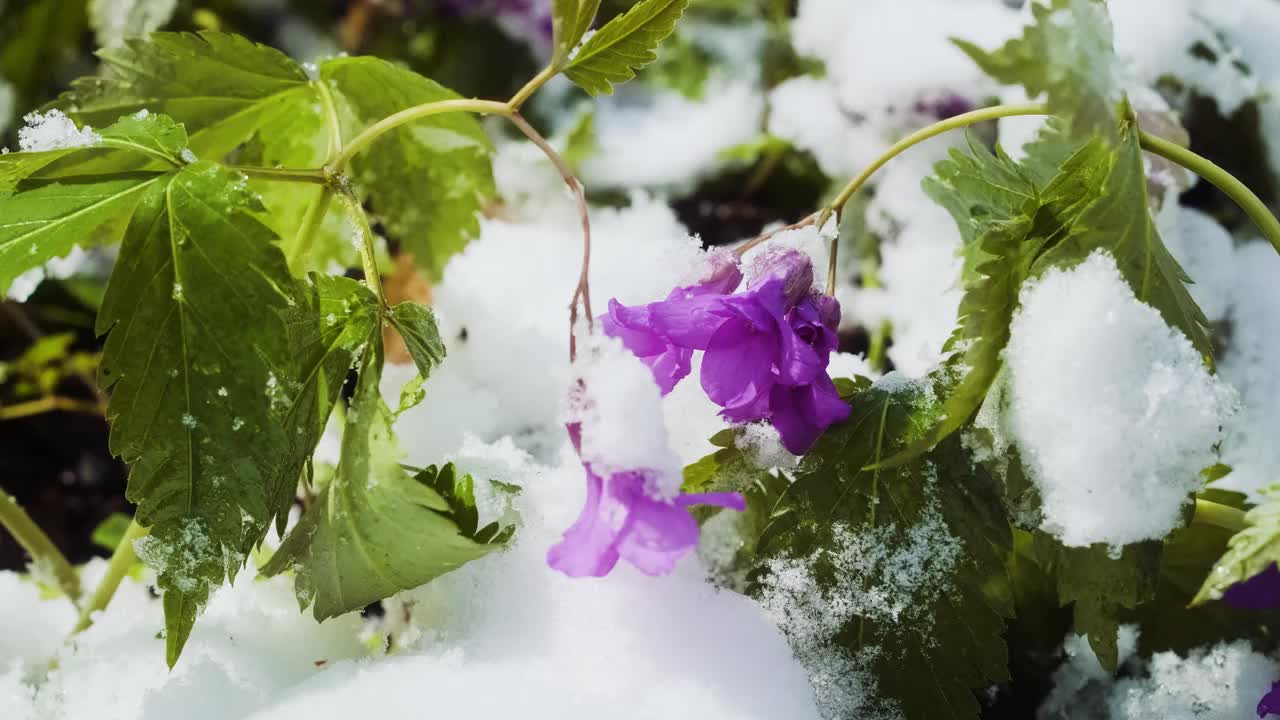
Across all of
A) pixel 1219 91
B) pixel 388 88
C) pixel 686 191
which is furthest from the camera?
pixel 686 191

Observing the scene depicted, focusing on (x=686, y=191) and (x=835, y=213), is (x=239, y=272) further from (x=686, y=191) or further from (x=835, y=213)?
(x=686, y=191)

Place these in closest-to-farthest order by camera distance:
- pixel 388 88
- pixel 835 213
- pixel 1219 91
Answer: pixel 835 213 → pixel 388 88 → pixel 1219 91

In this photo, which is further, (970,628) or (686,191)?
(686,191)

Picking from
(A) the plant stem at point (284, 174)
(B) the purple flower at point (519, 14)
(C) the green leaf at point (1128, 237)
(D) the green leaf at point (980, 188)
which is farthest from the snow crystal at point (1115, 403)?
(B) the purple flower at point (519, 14)

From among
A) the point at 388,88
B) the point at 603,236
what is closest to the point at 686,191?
the point at 603,236

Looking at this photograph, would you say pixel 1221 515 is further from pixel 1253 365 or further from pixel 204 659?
pixel 204 659


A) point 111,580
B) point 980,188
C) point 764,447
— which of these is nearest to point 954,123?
point 980,188

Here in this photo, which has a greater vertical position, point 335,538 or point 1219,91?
point 1219,91
